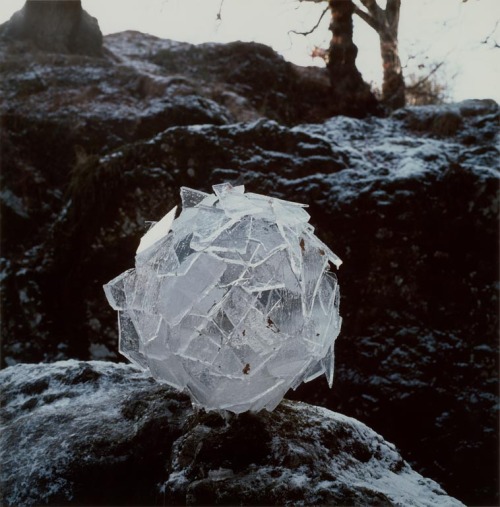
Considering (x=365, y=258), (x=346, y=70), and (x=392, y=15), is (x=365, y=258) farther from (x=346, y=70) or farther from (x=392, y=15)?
(x=392, y=15)

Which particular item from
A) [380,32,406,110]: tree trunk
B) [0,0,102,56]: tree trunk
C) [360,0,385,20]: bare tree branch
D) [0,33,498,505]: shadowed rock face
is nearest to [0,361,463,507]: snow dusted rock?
[0,33,498,505]: shadowed rock face

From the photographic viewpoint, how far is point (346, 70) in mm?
8016

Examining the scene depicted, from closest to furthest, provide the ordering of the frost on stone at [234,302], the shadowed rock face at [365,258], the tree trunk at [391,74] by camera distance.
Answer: the frost on stone at [234,302]
the shadowed rock face at [365,258]
the tree trunk at [391,74]

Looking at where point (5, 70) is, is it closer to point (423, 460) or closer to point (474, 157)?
point (474, 157)

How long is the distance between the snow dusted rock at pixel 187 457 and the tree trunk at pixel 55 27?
7623mm

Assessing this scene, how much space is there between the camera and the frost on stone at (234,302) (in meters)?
1.08

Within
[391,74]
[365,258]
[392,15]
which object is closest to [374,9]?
[392,15]

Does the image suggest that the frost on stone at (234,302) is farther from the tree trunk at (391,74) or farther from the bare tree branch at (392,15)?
the bare tree branch at (392,15)

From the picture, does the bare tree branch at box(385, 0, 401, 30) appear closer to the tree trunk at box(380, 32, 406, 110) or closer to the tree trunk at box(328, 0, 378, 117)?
the tree trunk at box(380, 32, 406, 110)

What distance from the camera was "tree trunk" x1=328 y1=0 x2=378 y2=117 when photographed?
783 centimetres

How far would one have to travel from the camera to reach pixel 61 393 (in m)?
1.59

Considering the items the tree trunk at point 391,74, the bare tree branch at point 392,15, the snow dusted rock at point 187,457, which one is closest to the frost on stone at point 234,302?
the snow dusted rock at point 187,457

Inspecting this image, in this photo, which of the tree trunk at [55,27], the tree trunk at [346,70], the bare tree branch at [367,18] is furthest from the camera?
the bare tree branch at [367,18]

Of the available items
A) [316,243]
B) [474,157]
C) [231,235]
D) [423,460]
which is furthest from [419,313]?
[231,235]
